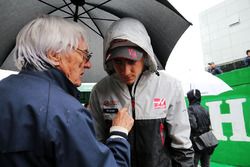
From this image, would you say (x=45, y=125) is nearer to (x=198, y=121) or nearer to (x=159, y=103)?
(x=159, y=103)

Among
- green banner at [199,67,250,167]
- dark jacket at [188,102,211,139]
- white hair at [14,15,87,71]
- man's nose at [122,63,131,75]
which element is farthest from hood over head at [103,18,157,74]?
green banner at [199,67,250,167]

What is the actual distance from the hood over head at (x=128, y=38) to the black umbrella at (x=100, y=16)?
0.25m

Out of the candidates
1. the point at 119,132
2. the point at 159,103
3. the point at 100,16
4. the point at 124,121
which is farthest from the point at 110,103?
the point at 100,16

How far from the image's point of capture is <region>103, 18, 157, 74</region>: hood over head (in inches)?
79.4

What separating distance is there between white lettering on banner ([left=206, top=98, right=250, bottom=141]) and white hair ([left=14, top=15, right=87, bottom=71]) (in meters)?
6.06

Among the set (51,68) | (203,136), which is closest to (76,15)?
(51,68)

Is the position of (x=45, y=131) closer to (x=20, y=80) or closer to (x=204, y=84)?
(x=20, y=80)

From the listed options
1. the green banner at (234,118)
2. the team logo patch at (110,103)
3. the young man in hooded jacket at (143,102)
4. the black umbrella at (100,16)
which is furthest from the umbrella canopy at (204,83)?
the team logo patch at (110,103)

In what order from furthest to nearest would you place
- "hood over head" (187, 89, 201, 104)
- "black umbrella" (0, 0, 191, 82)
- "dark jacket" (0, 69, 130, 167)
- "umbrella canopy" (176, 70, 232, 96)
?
"umbrella canopy" (176, 70, 232, 96) < "hood over head" (187, 89, 201, 104) < "black umbrella" (0, 0, 191, 82) < "dark jacket" (0, 69, 130, 167)

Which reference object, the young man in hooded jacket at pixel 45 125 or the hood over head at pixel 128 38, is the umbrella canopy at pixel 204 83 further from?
the young man in hooded jacket at pixel 45 125

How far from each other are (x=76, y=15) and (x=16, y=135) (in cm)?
160

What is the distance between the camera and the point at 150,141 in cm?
191

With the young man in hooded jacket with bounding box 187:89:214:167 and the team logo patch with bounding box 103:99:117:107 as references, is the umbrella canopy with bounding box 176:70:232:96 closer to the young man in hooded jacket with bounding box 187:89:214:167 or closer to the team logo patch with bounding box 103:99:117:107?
the young man in hooded jacket with bounding box 187:89:214:167

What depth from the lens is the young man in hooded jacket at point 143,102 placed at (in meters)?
1.93
